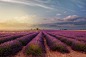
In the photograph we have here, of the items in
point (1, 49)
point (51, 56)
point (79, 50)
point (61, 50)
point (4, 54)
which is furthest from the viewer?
point (79, 50)

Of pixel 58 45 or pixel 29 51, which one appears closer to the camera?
pixel 29 51

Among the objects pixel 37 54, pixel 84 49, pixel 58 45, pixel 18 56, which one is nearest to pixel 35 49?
pixel 37 54

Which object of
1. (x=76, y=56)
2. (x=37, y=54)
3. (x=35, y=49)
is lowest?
(x=76, y=56)

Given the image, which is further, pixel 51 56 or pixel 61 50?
pixel 61 50

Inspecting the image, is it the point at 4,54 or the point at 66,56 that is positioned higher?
the point at 4,54

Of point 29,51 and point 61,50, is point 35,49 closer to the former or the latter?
point 29,51

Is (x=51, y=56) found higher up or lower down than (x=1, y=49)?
lower down

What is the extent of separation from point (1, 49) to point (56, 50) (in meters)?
3.68

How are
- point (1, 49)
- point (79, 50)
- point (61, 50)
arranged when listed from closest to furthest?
point (1, 49)
point (61, 50)
point (79, 50)

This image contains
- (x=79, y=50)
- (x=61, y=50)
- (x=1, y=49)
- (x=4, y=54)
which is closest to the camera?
(x=4, y=54)

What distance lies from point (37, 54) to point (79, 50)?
3.52 m

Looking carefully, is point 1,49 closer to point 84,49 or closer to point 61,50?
point 61,50

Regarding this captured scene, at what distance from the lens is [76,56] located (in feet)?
11.9

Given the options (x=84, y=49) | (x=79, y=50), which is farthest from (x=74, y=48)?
(x=84, y=49)
